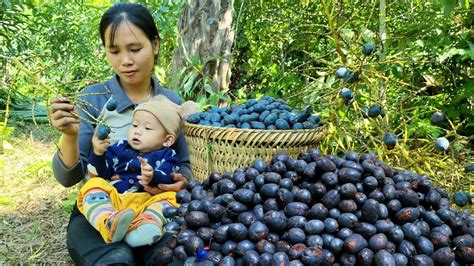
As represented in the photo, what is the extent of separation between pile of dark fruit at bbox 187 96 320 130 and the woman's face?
294mm

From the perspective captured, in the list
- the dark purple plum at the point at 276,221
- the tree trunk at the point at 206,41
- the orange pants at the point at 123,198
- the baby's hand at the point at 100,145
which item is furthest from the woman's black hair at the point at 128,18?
the dark purple plum at the point at 276,221

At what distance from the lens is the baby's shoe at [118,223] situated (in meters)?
1.48

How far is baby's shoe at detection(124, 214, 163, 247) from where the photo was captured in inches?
60.7

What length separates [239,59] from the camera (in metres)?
4.73

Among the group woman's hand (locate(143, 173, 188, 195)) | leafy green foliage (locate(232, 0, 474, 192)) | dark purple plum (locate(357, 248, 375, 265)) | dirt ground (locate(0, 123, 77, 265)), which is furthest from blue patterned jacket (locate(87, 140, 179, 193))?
dark purple plum (locate(357, 248, 375, 265))

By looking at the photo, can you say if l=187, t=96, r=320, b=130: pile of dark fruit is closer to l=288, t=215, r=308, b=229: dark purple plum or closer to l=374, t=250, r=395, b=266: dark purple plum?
l=288, t=215, r=308, b=229: dark purple plum

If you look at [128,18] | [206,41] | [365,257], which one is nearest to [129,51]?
[128,18]

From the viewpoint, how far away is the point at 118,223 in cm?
148

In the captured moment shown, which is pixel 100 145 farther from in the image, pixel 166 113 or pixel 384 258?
pixel 384 258

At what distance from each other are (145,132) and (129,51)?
331 millimetres

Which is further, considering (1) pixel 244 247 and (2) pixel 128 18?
(2) pixel 128 18

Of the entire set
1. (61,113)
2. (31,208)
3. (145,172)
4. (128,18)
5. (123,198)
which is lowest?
(31,208)

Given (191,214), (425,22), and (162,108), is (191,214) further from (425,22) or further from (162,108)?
(425,22)

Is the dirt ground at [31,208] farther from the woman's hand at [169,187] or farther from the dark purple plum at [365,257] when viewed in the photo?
the dark purple plum at [365,257]
